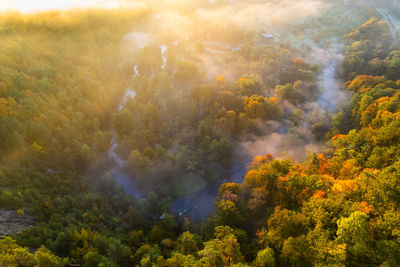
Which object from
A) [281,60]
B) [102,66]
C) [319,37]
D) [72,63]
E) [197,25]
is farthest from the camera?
[197,25]

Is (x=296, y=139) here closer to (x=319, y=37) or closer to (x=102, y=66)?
(x=102, y=66)

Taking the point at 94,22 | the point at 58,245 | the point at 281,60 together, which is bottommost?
the point at 58,245

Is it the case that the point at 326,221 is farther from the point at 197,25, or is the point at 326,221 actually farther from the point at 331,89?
the point at 197,25

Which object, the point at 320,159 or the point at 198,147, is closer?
the point at 320,159

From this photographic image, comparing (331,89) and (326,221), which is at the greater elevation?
(331,89)

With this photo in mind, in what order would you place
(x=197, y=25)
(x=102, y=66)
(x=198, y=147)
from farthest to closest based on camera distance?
1. (x=197, y=25)
2. (x=102, y=66)
3. (x=198, y=147)

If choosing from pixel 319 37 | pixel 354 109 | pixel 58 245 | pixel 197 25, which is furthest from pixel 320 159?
pixel 197 25
